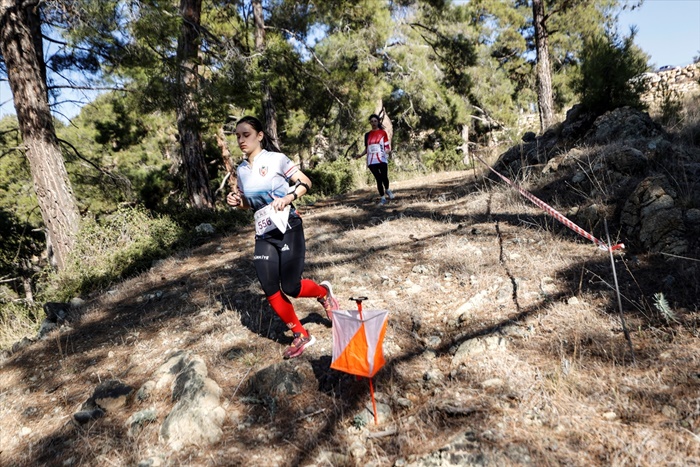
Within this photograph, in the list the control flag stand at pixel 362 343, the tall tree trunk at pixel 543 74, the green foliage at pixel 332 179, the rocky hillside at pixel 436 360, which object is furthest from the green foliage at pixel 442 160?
the control flag stand at pixel 362 343

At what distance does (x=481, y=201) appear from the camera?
653cm

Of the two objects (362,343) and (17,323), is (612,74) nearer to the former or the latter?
(362,343)

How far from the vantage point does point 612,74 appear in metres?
7.36

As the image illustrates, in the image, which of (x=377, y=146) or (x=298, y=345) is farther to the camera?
(x=377, y=146)

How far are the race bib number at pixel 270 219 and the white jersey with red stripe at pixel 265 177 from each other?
117mm

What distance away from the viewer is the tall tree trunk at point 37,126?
6930mm

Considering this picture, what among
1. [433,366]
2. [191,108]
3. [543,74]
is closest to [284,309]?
[433,366]

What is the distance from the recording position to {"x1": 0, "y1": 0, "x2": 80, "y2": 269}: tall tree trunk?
6930mm

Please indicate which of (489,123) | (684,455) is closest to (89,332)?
(684,455)

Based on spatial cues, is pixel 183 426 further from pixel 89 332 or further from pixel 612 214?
pixel 612 214

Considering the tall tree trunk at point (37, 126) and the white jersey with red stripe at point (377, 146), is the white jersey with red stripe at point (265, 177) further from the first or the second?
the tall tree trunk at point (37, 126)

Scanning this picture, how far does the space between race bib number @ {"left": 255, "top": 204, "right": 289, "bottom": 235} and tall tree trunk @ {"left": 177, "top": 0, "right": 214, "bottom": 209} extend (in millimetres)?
6062

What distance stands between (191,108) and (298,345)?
7197 mm

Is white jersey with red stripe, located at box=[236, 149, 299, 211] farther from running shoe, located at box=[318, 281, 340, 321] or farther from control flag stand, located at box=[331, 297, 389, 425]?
control flag stand, located at box=[331, 297, 389, 425]
